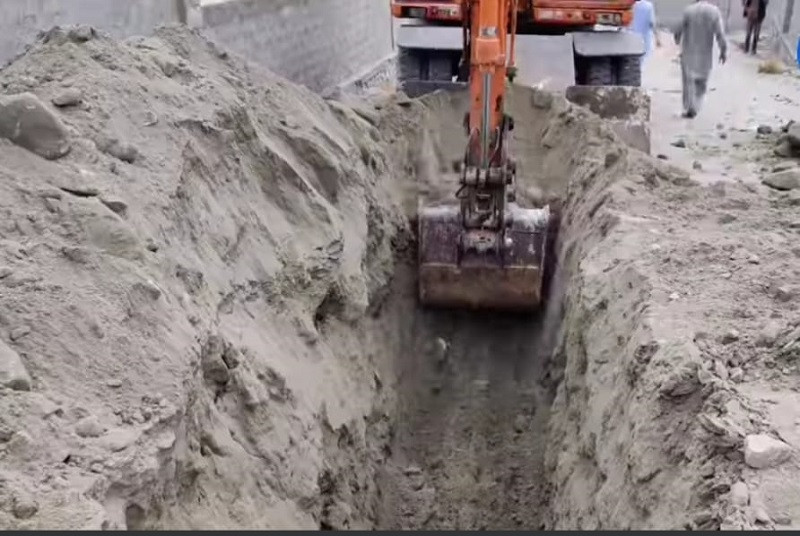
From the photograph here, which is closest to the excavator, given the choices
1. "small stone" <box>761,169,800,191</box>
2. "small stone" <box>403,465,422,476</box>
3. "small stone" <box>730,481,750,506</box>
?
"small stone" <box>403,465,422,476</box>

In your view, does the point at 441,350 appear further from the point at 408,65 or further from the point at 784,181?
the point at 408,65

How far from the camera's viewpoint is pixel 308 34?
1024cm

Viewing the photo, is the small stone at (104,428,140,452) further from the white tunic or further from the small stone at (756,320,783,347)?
the white tunic

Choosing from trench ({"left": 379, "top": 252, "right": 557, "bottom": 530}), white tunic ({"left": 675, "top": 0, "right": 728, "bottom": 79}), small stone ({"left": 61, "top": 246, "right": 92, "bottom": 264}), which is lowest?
trench ({"left": 379, "top": 252, "right": 557, "bottom": 530})

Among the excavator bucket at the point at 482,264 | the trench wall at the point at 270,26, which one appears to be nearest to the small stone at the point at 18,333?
the trench wall at the point at 270,26

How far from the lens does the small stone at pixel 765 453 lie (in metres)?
3.24

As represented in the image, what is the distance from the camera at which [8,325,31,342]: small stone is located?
3.33 meters

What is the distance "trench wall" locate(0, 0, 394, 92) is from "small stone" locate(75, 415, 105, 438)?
11.9 feet

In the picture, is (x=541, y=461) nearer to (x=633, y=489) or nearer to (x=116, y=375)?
(x=633, y=489)

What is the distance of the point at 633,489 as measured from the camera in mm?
3883

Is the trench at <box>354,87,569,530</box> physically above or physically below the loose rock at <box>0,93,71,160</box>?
below

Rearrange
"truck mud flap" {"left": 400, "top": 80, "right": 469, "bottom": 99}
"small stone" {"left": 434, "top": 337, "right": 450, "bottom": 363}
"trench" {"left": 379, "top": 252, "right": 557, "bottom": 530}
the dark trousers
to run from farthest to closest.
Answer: the dark trousers, "truck mud flap" {"left": 400, "top": 80, "right": 469, "bottom": 99}, "small stone" {"left": 434, "top": 337, "right": 450, "bottom": 363}, "trench" {"left": 379, "top": 252, "right": 557, "bottom": 530}

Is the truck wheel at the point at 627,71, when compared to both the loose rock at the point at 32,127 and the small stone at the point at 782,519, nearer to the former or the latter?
the loose rock at the point at 32,127

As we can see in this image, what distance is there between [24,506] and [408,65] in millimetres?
8040
